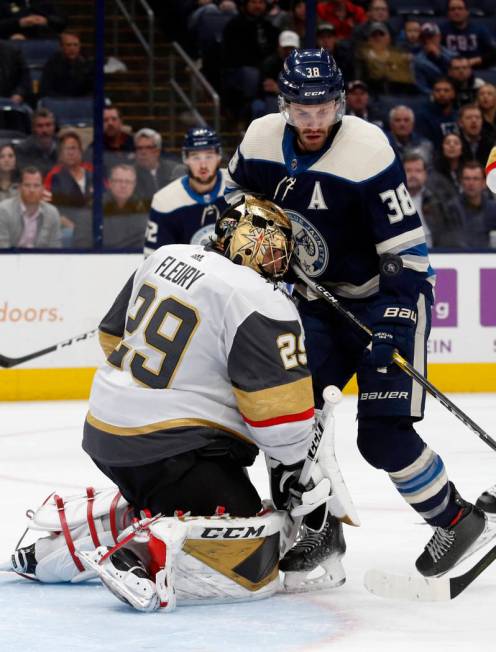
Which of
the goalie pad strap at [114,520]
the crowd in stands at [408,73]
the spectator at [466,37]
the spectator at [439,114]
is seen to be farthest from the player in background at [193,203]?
the spectator at [466,37]

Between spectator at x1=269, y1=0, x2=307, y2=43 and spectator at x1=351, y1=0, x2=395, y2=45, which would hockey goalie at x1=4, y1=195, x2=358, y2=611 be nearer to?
spectator at x1=269, y1=0, x2=307, y2=43

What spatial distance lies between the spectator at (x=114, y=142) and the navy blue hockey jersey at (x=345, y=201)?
136 inches

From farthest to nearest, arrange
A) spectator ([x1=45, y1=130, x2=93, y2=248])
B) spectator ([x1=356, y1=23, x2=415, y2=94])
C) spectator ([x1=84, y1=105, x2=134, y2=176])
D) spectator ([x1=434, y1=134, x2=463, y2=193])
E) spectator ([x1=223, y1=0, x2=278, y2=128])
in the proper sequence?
spectator ([x1=356, y1=23, x2=415, y2=94]) < spectator ([x1=223, y1=0, x2=278, y2=128]) < spectator ([x1=434, y1=134, x2=463, y2=193]) < spectator ([x1=84, y1=105, x2=134, y2=176]) < spectator ([x1=45, y1=130, x2=93, y2=248])

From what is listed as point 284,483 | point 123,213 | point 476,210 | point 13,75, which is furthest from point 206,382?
point 476,210

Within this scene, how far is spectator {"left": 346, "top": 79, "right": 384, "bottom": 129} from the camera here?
286 inches

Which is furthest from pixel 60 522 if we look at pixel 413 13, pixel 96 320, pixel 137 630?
pixel 413 13

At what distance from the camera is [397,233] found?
Result: 2992 mm

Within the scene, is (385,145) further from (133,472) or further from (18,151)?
(18,151)

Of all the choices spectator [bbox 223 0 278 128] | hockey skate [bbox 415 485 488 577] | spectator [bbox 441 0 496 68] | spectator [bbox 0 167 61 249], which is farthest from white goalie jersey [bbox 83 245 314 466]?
spectator [bbox 441 0 496 68]

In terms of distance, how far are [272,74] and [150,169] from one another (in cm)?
110

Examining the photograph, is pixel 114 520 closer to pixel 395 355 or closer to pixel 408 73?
pixel 395 355

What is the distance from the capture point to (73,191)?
652 centimetres

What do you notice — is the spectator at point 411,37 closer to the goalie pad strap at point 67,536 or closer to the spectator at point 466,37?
the spectator at point 466,37

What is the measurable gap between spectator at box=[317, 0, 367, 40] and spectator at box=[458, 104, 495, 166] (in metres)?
0.79
